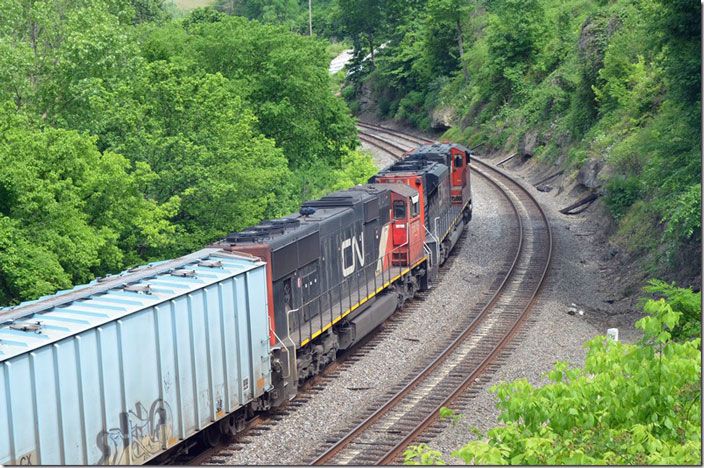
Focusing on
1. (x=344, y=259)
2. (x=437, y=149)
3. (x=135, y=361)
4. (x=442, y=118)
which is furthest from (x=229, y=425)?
(x=442, y=118)

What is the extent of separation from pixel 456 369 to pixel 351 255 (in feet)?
13.4

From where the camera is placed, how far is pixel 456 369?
66.6 feet

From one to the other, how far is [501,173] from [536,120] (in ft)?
20.0

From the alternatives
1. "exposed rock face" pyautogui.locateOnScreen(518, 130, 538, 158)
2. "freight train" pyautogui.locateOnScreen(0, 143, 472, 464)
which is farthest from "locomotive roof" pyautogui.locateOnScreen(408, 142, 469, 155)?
"exposed rock face" pyautogui.locateOnScreen(518, 130, 538, 158)

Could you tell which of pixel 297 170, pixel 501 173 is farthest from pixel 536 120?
pixel 297 170

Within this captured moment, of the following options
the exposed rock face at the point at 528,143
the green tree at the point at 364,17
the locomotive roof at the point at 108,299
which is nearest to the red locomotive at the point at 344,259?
the locomotive roof at the point at 108,299

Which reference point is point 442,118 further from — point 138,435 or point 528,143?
point 138,435

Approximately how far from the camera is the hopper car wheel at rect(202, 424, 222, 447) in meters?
15.6

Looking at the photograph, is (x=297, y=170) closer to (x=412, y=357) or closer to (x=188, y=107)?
(x=188, y=107)

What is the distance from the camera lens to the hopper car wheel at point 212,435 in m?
15.6

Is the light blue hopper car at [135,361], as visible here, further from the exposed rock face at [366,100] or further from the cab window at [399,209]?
the exposed rock face at [366,100]

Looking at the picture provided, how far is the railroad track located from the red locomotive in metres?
2.11

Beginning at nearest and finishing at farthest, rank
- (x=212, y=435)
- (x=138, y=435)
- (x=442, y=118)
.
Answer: (x=138, y=435), (x=212, y=435), (x=442, y=118)

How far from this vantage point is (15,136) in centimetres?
2169
